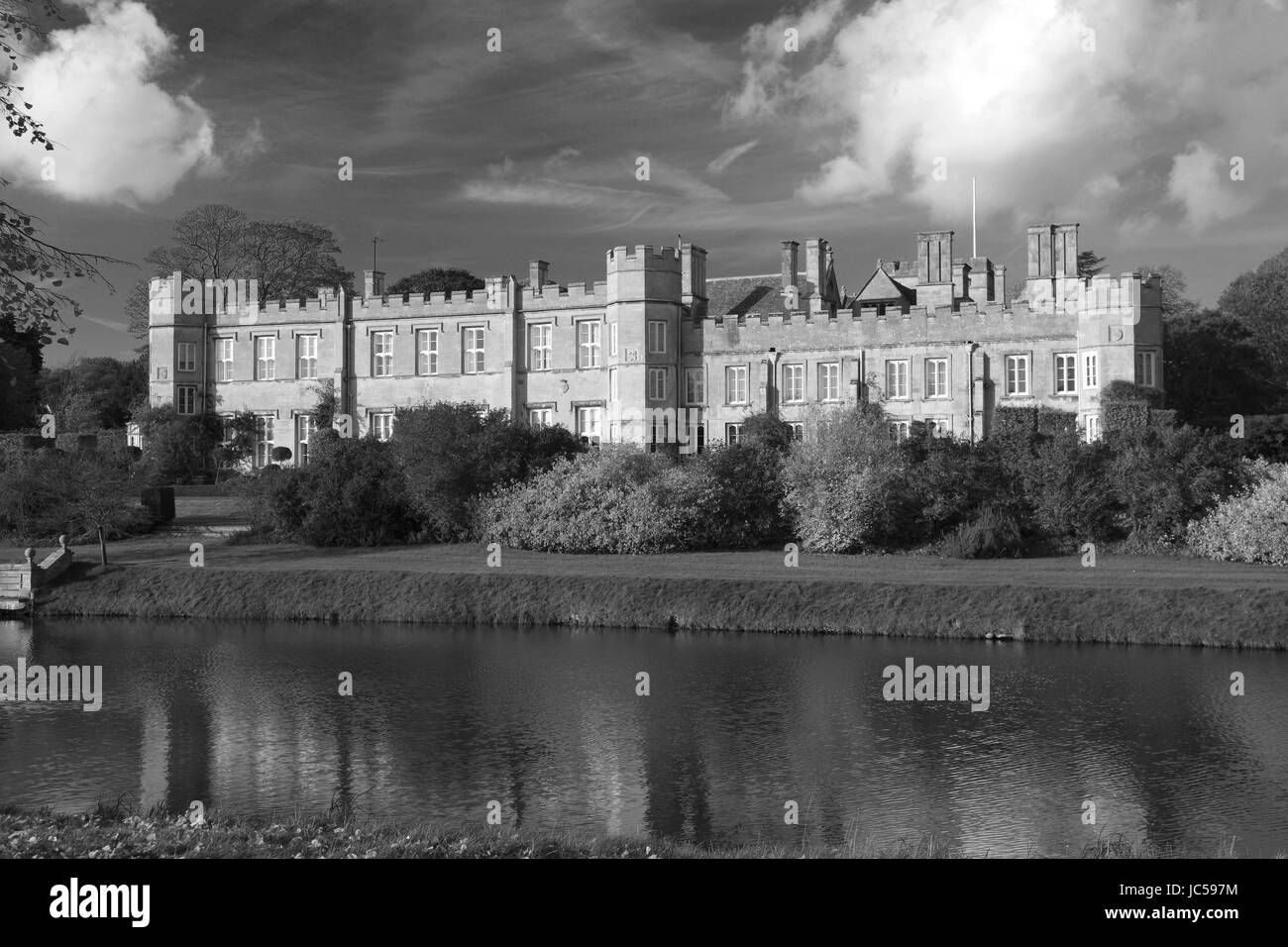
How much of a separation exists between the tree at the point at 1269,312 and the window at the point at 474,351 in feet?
103

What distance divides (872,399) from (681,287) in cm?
911

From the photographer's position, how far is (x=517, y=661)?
22.9 metres

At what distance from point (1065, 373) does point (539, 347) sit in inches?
764

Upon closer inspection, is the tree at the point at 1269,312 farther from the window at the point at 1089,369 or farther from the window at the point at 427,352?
the window at the point at 427,352

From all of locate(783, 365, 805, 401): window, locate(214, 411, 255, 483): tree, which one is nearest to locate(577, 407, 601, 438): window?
locate(783, 365, 805, 401): window

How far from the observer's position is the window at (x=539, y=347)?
48.6 meters

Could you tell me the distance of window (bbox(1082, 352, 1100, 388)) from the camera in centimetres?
4100

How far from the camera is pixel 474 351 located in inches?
1960

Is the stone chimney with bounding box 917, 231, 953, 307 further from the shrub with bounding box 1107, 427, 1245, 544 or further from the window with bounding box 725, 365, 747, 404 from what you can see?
the shrub with bounding box 1107, 427, 1245, 544

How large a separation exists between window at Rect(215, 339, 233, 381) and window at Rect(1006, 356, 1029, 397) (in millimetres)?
30789

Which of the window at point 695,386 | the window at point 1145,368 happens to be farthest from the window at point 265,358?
the window at point 1145,368
